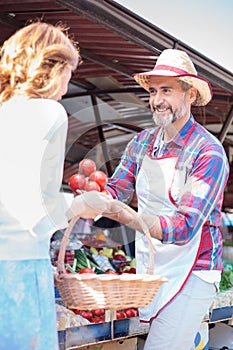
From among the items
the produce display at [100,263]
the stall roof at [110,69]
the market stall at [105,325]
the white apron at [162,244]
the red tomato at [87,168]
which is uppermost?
the stall roof at [110,69]

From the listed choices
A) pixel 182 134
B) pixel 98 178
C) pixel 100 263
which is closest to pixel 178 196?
pixel 182 134

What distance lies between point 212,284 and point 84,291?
33.3 inches

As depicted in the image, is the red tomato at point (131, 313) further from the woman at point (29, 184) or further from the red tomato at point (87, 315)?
the woman at point (29, 184)

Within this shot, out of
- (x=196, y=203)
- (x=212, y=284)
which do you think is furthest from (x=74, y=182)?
(x=212, y=284)

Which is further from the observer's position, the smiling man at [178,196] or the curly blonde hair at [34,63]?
the smiling man at [178,196]

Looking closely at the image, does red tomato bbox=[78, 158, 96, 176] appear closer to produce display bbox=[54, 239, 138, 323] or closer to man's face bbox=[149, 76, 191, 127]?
man's face bbox=[149, 76, 191, 127]

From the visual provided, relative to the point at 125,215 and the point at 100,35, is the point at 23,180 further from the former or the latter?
the point at 100,35

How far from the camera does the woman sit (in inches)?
65.3

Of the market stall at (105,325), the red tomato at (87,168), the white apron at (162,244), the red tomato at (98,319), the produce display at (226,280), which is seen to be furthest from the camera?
the produce display at (226,280)

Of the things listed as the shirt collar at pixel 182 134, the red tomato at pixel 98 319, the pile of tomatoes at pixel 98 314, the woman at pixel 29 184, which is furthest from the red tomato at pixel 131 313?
the woman at pixel 29 184

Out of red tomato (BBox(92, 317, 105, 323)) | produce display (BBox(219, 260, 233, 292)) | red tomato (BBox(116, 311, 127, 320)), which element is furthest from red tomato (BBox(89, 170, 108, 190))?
produce display (BBox(219, 260, 233, 292))

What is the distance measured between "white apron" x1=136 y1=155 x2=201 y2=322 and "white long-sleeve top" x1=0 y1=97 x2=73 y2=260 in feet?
3.02

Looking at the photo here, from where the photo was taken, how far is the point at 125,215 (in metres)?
2.19

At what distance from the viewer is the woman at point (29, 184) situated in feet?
5.44
